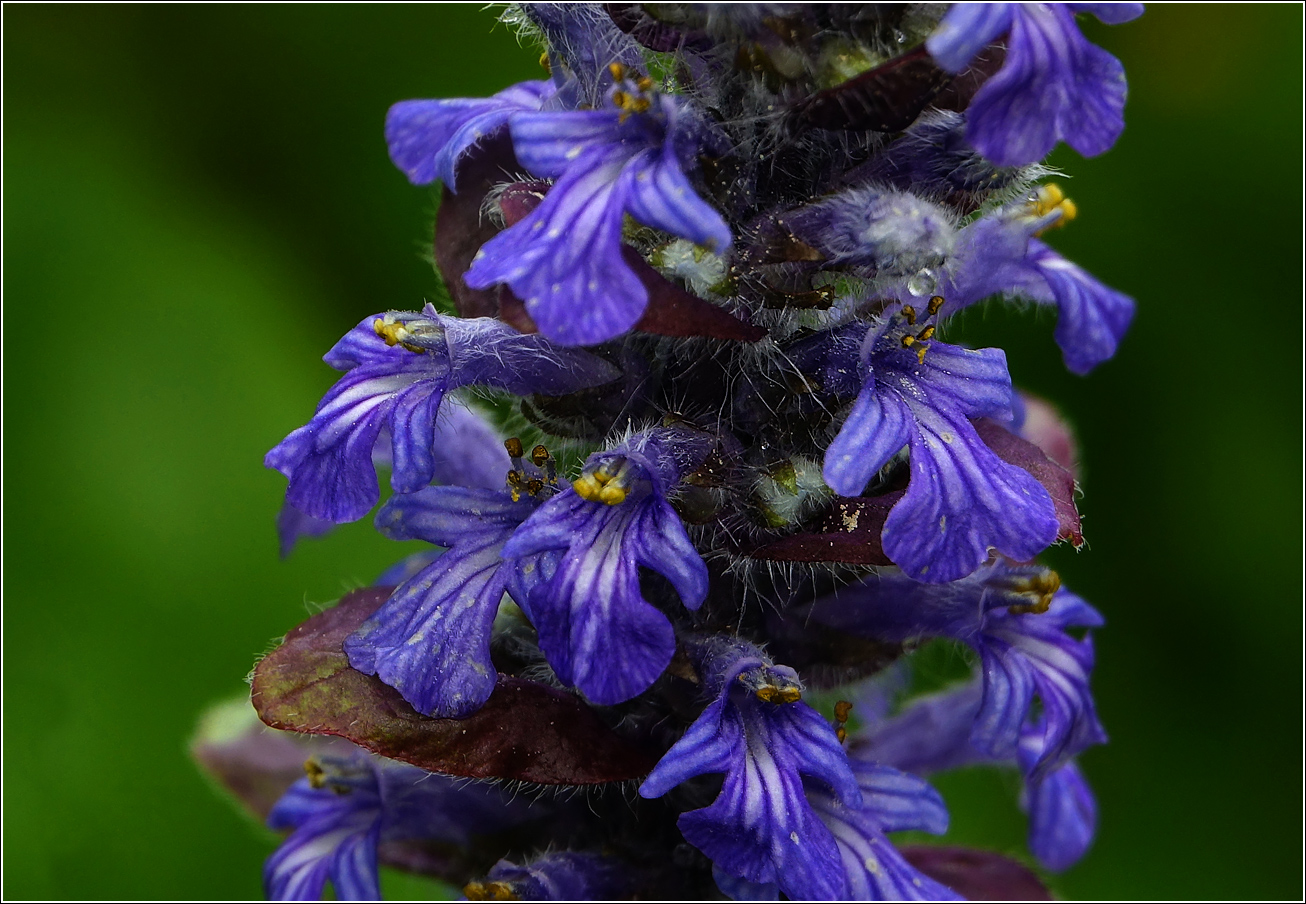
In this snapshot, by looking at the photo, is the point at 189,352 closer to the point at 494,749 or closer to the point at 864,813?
the point at 494,749

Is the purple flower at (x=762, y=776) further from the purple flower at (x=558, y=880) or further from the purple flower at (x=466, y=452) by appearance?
the purple flower at (x=466, y=452)

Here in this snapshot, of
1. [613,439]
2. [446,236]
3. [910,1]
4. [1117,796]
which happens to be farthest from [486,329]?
[1117,796]

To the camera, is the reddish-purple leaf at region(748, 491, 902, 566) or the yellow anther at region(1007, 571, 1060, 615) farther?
the yellow anther at region(1007, 571, 1060, 615)

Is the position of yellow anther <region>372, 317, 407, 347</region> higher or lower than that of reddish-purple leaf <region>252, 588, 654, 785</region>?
higher

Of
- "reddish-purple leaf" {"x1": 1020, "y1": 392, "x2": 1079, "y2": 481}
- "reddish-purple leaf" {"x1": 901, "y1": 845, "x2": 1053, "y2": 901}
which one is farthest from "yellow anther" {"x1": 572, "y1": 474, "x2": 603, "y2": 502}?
"reddish-purple leaf" {"x1": 1020, "y1": 392, "x2": 1079, "y2": 481}

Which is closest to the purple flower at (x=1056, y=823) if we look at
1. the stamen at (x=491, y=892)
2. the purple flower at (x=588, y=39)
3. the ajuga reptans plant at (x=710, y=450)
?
the ajuga reptans plant at (x=710, y=450)

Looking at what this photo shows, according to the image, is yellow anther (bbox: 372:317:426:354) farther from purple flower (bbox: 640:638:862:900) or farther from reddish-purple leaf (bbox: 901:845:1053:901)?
reddish-purple leaf (bbox: 901:845:1053:901)

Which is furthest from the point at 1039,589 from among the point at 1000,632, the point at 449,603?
the point at 449,603
